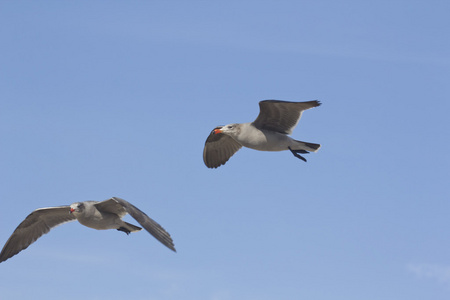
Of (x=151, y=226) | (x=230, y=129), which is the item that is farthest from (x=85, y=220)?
(x=230, y=129)

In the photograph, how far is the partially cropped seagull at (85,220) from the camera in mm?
13133

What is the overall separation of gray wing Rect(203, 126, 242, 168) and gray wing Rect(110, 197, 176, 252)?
18.4 feet

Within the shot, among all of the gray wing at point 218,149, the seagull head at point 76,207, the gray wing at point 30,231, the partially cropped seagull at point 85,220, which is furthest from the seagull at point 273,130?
the gray wing at point 30,231

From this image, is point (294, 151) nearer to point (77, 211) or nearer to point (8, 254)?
point (77, 211)

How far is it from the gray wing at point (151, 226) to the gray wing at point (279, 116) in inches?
179

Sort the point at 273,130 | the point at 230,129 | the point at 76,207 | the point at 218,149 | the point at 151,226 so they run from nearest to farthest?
the point at 151,226 < the point at 76,207 < the point at 273,130 < the point at 230,129 < the point at 218,149

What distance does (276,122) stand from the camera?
53.8 feet

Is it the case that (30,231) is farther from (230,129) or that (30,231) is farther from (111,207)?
(230,129)

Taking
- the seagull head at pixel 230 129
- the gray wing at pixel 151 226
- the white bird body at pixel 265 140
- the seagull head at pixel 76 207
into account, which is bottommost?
the gray wing at pixel 151 226

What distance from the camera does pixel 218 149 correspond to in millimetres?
19188

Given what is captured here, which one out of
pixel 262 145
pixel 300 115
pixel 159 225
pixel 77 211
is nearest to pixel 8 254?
pixel 77 211

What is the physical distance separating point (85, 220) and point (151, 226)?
3.45 m

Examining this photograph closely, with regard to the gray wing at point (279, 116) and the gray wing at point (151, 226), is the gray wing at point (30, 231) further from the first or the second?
the gray wing at point (279, 116)

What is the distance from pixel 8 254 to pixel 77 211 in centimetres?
348
